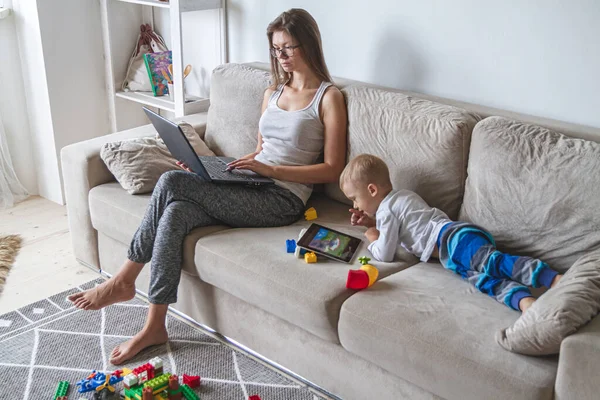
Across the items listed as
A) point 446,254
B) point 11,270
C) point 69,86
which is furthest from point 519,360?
point 69,86

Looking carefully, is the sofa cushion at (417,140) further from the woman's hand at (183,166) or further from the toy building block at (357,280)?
the woman's hand at (183,166)

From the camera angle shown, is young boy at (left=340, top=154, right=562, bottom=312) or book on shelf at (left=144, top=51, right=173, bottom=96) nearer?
young boy at (left=340, top=154, right=562, bottom=312)

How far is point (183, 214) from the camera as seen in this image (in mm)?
2420

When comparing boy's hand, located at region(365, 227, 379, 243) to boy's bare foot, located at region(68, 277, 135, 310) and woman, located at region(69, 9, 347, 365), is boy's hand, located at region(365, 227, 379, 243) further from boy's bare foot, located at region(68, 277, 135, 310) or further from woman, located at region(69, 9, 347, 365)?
boy's bare foot, located at region(68, 277, 135, 310)

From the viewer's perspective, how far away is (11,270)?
9.93 ft

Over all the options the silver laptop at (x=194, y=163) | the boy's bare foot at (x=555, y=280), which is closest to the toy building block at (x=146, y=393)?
the silver laptop at (x=194, y=163)

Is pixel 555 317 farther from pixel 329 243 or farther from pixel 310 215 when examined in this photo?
pixel 310 215

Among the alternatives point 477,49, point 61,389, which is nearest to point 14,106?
point 61,389

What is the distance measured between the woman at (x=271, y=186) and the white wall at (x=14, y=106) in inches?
59.3

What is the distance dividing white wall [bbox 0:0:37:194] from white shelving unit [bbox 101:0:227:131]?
0.45m

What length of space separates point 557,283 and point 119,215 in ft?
5.27

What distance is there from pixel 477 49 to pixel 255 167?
0.92m

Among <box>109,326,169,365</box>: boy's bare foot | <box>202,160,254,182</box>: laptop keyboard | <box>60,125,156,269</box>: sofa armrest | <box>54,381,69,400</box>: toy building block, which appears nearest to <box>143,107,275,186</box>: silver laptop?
<box>202,160,254,182</box>: laptop keyboard

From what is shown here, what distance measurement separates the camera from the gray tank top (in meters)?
2.62
